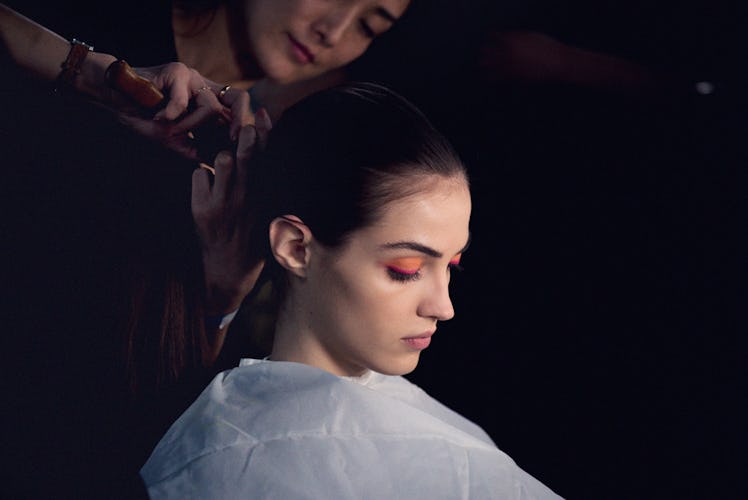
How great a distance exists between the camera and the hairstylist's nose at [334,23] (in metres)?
0.97

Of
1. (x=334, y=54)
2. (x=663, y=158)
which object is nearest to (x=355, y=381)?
(x=334, y=54)

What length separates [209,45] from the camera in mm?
1000

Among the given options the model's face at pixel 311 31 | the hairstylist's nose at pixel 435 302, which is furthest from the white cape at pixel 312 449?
the model's face at pixel 311 31

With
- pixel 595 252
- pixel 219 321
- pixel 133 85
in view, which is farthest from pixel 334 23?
pixel 595 252

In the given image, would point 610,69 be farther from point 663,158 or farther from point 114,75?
point 114,75

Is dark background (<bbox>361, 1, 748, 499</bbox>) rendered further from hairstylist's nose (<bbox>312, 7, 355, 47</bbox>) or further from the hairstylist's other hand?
the hairstylist's other hand

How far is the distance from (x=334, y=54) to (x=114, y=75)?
326 millimetres

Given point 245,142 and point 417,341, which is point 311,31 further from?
point 417,341

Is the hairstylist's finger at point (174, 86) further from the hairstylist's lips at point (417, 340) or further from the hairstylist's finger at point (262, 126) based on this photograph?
the hairstylist's lips at point (417, 340)

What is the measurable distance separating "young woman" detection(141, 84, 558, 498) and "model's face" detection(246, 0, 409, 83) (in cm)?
8

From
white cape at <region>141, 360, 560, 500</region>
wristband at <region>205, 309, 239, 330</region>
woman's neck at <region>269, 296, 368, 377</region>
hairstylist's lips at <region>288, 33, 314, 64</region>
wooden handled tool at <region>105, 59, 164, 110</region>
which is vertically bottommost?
white cape at <region>141, 360, 560, 500</region>

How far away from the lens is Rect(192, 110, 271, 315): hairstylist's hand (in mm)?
986

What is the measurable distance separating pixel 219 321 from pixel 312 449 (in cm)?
34

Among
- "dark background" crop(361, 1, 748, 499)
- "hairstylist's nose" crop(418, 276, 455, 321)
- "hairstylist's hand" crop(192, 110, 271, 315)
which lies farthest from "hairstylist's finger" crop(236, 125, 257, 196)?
"hairstylist's nose" crop(418, 276, 455, 321)
